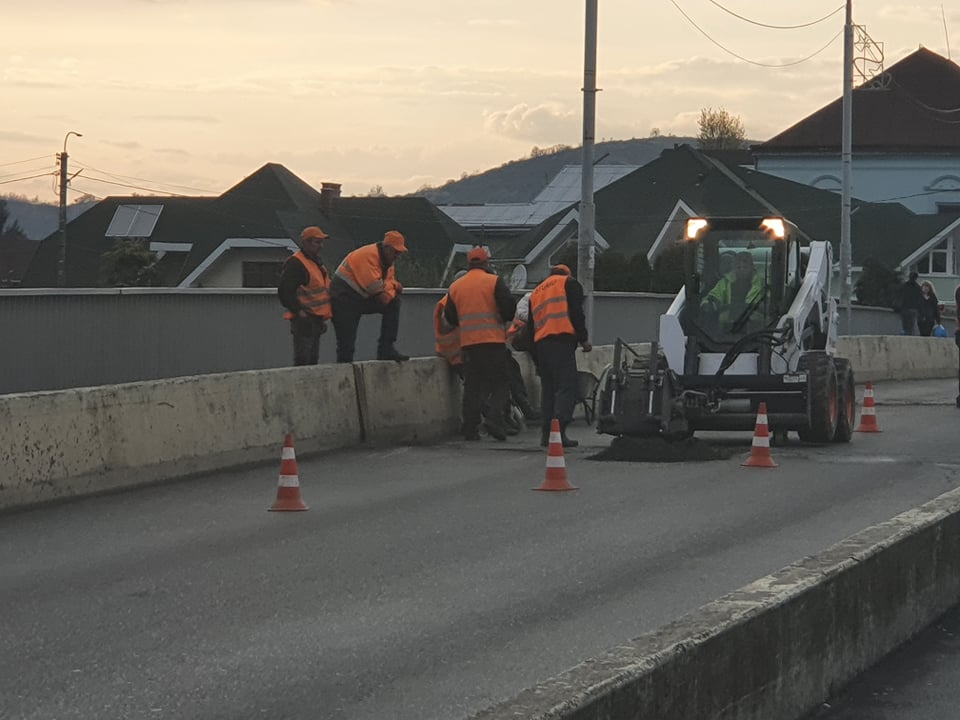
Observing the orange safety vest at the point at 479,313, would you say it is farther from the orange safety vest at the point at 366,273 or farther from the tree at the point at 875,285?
the tree at the point at 875,285

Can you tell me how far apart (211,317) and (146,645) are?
14.2 m

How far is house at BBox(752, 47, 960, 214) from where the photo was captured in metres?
86.6

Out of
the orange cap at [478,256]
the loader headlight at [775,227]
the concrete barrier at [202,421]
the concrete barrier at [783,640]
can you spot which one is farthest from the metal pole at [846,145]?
the concrete barrier at [783,640]

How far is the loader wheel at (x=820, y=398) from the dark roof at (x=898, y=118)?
7101 centimetres

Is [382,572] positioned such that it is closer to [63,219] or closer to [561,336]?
[561,336]

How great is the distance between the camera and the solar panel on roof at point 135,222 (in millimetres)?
69938

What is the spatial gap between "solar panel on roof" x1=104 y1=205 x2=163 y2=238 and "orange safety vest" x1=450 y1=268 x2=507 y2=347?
53.3 meters

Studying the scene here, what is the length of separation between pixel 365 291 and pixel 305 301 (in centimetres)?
65

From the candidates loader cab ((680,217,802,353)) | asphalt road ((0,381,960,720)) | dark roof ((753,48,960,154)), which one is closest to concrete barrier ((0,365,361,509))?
asphalt road ((0,381,960,720))

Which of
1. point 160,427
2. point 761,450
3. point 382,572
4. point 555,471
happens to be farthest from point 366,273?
point 382,572

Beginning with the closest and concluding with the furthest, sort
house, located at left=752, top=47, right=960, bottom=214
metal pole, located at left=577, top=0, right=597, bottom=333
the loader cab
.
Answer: the loader cab → metal pole, located at left=577, top=0, right=597, bottom=333 → house, located at left=752, top=47, right=960, bottom=214

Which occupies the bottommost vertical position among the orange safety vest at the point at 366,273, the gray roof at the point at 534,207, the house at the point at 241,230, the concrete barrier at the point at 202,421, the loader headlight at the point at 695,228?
the concrete barrier at the point at 202,421

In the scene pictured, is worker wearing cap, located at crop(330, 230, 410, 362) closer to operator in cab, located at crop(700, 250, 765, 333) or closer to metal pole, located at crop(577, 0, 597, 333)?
operator in cab, located at crop(700, 250, 765, 333)

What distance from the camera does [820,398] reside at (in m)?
16.7
